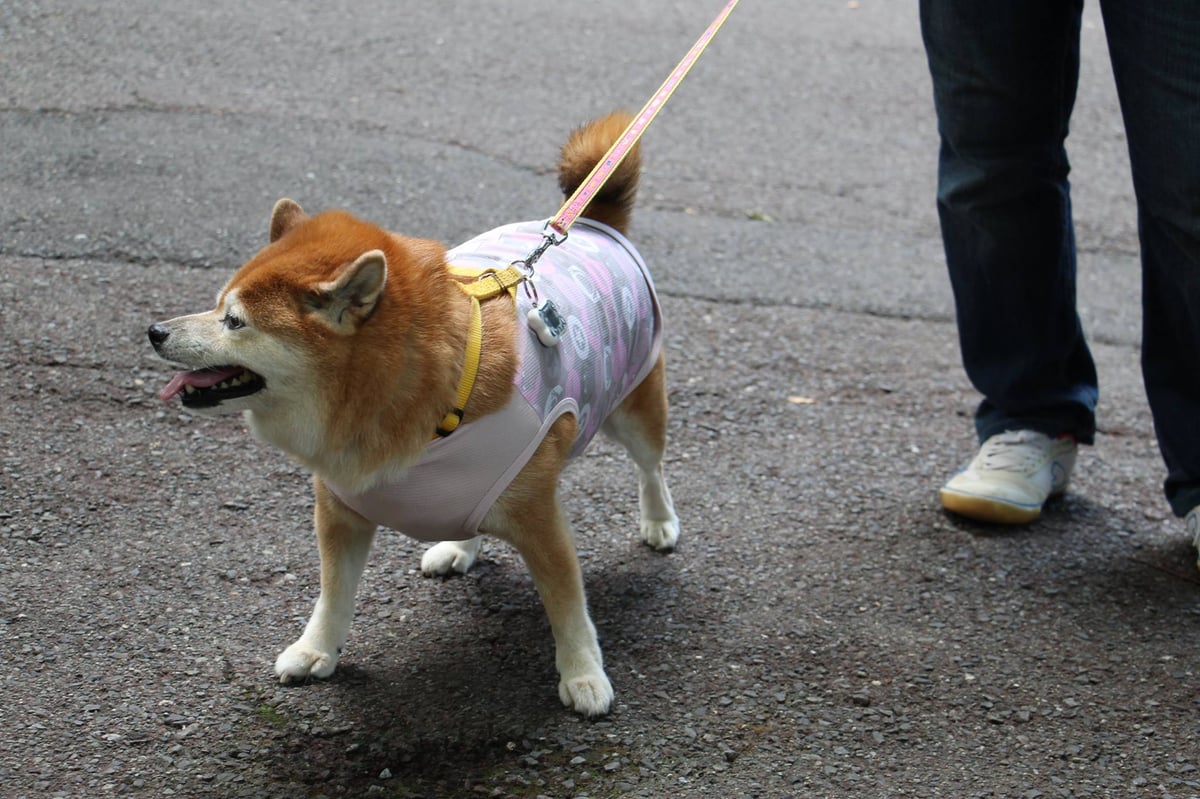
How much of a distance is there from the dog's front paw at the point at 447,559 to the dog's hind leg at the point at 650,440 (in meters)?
0.47

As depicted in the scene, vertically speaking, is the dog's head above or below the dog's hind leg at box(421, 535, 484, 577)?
above

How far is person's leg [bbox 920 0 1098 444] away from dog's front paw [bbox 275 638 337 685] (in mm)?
2061

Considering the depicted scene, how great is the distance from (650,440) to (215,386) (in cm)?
125

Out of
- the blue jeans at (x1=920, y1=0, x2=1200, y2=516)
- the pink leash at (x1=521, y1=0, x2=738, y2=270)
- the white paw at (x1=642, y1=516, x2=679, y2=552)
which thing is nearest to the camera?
the pink leash at (x1=521, y1=0, x2=738, y2=270)

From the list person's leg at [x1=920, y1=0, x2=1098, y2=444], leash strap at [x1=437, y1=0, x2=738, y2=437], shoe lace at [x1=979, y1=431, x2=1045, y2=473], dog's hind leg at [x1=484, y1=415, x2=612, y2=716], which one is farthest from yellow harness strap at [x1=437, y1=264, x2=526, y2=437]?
shoe lace at [x1=979, y1=431, x2=1045, y2=473]

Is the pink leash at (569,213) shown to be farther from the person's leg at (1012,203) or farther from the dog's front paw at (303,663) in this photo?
the dog's front paw at (303,663)

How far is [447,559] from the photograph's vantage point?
10.5ft

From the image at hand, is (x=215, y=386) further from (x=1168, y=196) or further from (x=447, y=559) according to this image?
(x=1168, y=196)

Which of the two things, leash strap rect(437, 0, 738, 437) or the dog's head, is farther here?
leash strap rect(437, 0, 738, 437)

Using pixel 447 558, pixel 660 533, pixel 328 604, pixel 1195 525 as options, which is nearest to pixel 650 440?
pixel 660 533

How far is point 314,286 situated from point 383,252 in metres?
0.14

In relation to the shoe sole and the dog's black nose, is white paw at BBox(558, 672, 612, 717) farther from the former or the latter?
the shoe sole

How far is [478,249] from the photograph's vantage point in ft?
9.45

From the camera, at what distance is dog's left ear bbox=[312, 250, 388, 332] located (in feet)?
7.39
